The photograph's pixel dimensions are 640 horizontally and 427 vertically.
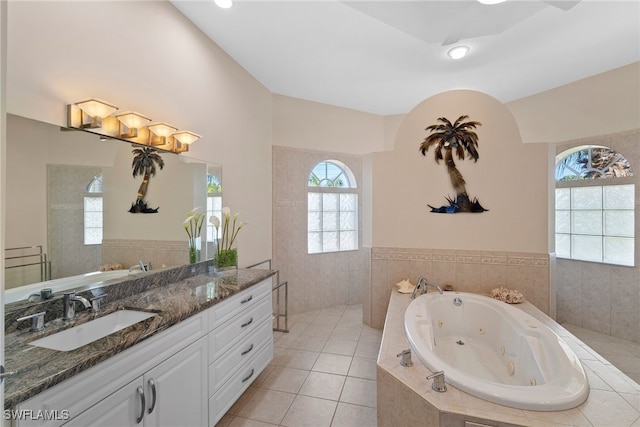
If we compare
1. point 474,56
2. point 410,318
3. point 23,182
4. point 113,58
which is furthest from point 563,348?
point 113,58

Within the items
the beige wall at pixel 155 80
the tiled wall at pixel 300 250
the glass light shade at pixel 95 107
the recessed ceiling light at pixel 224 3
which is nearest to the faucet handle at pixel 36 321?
the beige wall at pixel 155 80

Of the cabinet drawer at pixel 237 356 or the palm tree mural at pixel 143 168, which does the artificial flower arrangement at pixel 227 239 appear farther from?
the cabinet drawer at pixel 237 356

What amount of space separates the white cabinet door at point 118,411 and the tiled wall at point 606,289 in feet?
14.9

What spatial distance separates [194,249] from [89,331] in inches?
40.0

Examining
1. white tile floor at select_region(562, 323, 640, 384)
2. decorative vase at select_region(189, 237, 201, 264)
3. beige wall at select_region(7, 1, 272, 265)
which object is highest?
beige wall at select_region(7, 1, 272, 265)

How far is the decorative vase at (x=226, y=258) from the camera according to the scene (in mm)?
2652

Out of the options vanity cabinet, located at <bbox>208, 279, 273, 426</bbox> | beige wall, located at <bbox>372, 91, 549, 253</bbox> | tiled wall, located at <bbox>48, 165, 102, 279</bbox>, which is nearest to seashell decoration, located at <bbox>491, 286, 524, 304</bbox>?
beige wall, located at <bbox>372, 91, 549, 253</bbox>

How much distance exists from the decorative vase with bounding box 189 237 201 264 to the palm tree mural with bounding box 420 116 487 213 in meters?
2.57

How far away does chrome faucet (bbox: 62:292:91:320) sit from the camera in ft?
4.83

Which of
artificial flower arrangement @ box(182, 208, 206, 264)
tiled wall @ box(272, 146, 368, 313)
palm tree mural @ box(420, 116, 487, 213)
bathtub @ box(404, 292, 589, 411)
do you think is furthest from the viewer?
tiled wall @ box(272, 146, 368, 313)

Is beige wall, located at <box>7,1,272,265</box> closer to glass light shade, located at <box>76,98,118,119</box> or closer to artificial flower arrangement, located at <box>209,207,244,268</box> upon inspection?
glass light shade, located at <box>76,98,118,119</box>

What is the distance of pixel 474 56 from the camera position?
2992 millimetres

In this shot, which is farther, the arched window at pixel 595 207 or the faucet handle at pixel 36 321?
the arched window at pixel 595 207

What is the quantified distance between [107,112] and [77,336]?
1.23 meters
